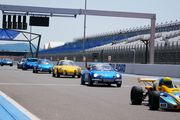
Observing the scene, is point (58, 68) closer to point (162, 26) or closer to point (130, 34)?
point (162, 26)

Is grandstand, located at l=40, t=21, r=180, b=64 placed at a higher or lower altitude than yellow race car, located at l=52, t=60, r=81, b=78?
higher

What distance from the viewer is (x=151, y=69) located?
39625 mm

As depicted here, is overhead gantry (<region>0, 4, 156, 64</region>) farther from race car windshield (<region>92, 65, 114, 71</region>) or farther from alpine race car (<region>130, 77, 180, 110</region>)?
alpine race car (<region>130, 77, 180, 110</region>)

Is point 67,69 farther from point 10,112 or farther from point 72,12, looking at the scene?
point 10,112

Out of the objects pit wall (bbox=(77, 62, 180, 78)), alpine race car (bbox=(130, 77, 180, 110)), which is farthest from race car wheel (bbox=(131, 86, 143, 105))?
pit wall (bbox=(77, 62, 180, 78))

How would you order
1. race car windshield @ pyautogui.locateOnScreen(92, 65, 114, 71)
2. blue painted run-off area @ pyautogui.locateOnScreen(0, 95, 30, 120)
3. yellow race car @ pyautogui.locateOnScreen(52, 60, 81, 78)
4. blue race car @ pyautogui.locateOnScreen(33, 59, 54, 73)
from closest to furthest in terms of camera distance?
blue painted run-off area @ pyautogui.locateOnScreen(0, 95, 30, 120)
race car windshield @ pyautogui.locateOnScreen(92, 65, 114, 71)
yellow race car @ pyautogui.locateOnScreen(52, 60, 81, 78)
blue race car @ pyautogui.locateOnScreen(33, 59, 54, 73)

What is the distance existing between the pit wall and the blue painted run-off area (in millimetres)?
24585

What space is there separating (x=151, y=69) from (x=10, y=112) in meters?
29.7

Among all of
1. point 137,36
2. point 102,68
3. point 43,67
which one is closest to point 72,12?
point 43,67

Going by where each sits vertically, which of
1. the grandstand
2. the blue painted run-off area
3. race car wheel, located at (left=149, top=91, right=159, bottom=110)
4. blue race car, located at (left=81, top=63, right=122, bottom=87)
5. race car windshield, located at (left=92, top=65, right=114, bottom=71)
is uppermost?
the grandstand

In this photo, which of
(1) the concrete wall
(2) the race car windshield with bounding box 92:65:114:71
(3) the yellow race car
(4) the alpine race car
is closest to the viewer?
(4) the alpine race car

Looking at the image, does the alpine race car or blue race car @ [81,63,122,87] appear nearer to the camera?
the alpine race car

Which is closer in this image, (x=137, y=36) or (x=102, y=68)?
(x=102, y=68)

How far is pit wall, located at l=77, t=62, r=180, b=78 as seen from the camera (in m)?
36.2
